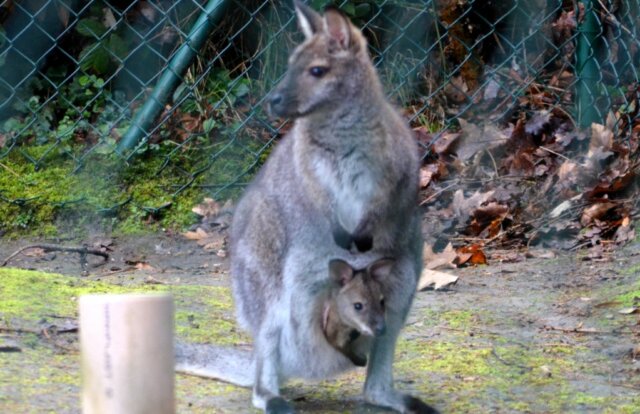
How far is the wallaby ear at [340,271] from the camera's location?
3396mm

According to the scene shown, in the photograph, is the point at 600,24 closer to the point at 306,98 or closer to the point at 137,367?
the point at 306,98

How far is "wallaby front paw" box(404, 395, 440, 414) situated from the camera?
3410 millimetres

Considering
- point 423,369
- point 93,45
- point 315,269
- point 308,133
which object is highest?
point 93,45

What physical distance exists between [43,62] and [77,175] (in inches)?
28.7

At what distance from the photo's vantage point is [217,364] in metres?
3.76

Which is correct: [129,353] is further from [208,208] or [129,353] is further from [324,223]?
[208,208]

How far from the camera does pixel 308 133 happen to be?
363 centimetres

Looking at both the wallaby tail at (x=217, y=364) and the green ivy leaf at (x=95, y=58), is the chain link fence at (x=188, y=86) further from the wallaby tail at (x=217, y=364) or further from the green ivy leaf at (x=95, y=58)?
the wallaby tail at (x=217, y=364)

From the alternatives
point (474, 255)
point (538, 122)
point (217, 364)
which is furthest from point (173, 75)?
point (217, 364)

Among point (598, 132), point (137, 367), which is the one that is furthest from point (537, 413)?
point (598, 132)

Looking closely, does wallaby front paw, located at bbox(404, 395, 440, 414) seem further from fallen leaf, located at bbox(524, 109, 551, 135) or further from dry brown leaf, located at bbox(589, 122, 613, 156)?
fallen leaf, located at bbox(524, 109, 551, 135)

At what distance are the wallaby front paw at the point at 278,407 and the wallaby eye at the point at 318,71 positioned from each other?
1059 mm

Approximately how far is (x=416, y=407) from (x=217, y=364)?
72cm

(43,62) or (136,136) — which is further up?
(43,62)
